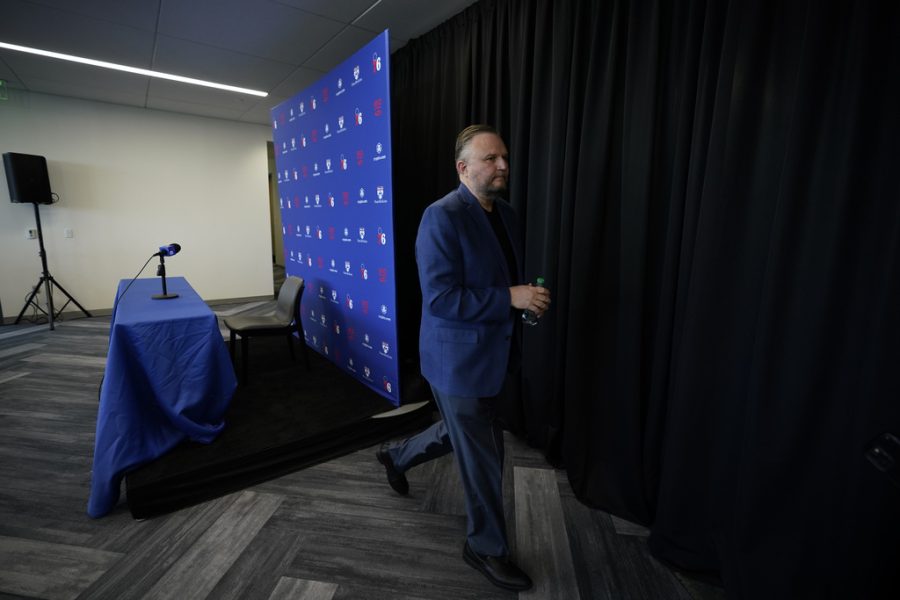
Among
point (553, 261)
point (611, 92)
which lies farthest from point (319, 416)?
point (611, 92)

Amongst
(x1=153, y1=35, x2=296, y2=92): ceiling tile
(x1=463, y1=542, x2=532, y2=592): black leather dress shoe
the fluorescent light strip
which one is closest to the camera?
(x1=463, y1=542, x2=532, y2=592): black leather dress shoe

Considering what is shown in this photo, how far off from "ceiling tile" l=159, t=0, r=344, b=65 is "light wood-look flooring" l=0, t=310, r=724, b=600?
10.2 feet

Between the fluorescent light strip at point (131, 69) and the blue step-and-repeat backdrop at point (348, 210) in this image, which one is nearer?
the blue step-and-repeat backdrop at point (348, 210)

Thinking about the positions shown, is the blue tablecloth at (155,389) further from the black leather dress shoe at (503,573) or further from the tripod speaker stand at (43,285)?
the tripod speaker stand at (43,285)

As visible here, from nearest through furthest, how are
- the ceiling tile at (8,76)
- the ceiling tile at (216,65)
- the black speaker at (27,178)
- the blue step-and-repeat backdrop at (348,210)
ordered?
the blue step-and-repeat backdrop at (348,210) < the ceiling tile at (216,65) < the ceiling tile at (8,76) < the black speaker at (27,178)

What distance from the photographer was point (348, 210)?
327 centimetres

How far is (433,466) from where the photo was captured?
238 centimetres

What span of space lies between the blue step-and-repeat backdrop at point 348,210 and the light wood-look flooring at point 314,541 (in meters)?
1.02

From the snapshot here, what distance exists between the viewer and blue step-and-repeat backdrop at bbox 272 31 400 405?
281 centimetres

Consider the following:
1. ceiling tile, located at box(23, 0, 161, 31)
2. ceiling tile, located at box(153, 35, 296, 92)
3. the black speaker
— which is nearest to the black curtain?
ceiling tile, located at box(23, 0, 161, 31)

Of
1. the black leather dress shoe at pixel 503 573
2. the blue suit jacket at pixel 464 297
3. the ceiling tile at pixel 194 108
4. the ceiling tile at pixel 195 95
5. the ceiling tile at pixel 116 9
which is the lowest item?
the black leather dress shoe at pixel 503 573

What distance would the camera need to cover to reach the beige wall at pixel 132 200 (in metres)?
5.39

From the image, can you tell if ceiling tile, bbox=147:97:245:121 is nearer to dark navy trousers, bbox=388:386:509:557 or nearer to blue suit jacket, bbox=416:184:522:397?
blue suit jacket, bbox=416:184:522:397

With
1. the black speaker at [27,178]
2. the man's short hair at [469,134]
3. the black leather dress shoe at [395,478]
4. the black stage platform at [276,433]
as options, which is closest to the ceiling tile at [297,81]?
the black speaker at [27,178]
